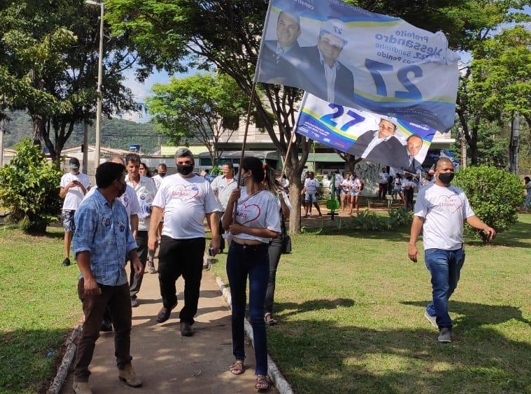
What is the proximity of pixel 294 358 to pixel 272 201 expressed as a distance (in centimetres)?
142

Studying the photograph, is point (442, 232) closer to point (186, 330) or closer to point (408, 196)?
point (186, 330)

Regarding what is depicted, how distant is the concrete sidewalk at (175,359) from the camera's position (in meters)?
4.14

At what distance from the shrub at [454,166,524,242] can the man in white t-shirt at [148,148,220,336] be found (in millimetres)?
9037

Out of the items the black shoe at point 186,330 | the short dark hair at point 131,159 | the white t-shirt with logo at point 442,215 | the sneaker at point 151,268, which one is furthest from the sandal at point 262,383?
the sneaker at point 151,268

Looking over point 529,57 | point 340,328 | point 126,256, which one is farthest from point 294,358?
point 529,57

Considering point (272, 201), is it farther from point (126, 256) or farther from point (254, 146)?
point (254, 146)

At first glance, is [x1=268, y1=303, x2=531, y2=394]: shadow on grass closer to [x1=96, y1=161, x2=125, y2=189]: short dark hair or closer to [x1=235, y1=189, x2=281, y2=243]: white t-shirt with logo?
[x1=235, y1=189, x2=281, y2=243]: white t-shirt with logo

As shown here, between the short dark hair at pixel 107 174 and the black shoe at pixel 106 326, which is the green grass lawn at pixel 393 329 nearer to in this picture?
the black shoe at pixel 106 326

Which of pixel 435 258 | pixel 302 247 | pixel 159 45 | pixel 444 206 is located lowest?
pixel 302 247

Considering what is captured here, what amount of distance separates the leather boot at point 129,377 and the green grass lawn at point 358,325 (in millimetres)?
591

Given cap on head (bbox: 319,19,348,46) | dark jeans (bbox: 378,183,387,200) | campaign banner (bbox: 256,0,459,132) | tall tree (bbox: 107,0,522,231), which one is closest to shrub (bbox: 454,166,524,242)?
tall tree (bbox: 107,0,522,231)

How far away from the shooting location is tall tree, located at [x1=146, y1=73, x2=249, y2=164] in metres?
32.6

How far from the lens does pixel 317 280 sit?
26.8 feet

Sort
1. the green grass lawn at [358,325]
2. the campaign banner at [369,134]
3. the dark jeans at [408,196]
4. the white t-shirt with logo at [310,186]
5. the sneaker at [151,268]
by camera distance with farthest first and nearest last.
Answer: the dark jeans at [408,196] → the white t-shirt with logo at [310,186] → the sneaker at [151,268] → the campaign banner at [369,134] → the green grass lawn at [358,325]
